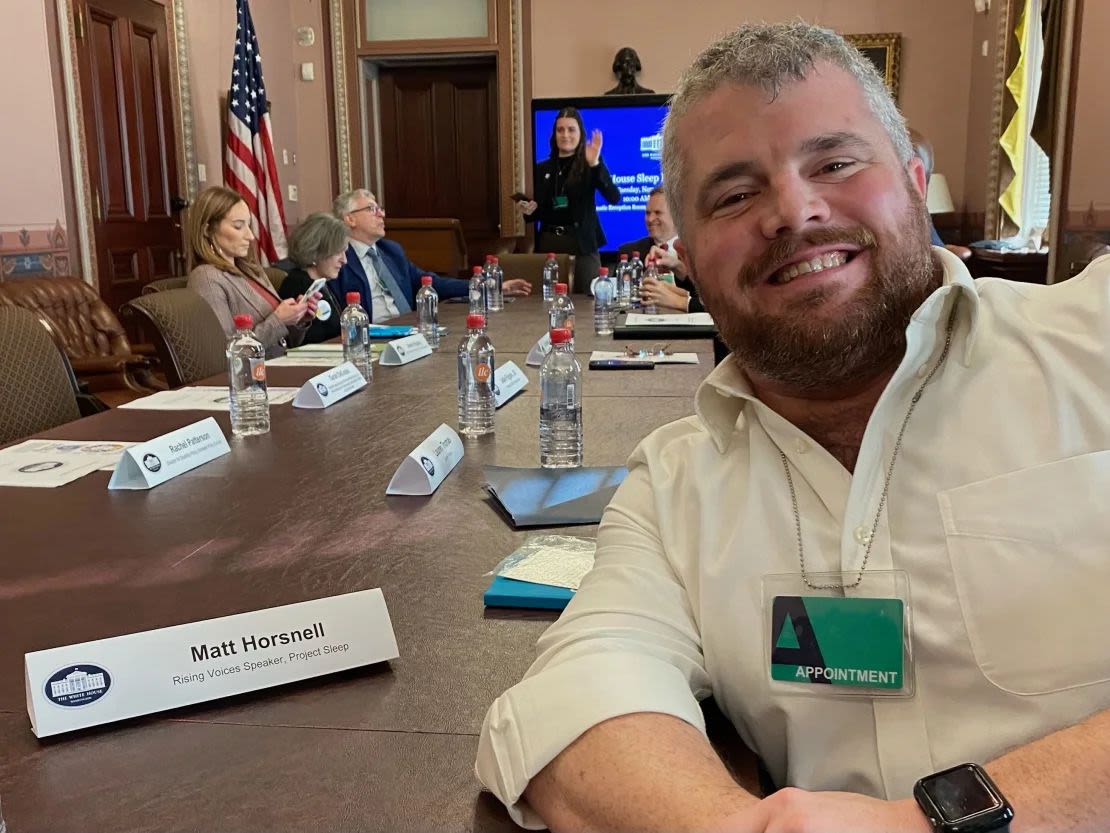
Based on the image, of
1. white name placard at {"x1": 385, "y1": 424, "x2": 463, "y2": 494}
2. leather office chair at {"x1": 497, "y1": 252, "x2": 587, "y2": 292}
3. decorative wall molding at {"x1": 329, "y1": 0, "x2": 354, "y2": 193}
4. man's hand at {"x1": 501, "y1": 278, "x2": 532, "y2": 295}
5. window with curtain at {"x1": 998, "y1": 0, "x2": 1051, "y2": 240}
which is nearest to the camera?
white name placard at {"x1": 385, "y1": 424, "x2": 463, "y2": 494}

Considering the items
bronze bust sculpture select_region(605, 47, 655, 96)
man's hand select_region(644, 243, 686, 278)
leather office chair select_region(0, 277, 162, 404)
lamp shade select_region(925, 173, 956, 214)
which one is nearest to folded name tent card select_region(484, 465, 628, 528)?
leather office chair select_region(0, 277, 162, 404)

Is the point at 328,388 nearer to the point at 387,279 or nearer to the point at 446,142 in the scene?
the point at 387,279

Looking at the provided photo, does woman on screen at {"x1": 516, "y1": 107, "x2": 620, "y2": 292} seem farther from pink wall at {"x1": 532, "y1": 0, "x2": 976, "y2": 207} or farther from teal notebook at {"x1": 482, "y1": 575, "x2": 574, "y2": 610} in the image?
teal notebook at {"x1": 482, "y1": 575, "x2": 574, "y2": 610}

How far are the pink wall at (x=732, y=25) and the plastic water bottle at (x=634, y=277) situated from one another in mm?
2220

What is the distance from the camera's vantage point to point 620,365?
107 inches

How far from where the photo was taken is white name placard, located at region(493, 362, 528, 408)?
223cm

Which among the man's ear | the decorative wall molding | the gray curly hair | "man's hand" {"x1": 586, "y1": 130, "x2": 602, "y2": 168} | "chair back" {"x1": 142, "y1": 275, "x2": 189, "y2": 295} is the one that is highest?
the decorative wall molding

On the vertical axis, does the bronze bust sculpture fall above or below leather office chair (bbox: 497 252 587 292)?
above

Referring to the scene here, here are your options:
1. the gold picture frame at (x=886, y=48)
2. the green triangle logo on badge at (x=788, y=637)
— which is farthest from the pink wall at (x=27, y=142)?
the gold picture frame at (x=886, y=48)

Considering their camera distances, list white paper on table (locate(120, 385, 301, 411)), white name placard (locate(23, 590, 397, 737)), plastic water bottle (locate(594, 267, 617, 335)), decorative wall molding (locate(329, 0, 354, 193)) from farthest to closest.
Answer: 1. decorative wall molding (locate(329, 0, 354, 193))
2. plastic water bottle (locate(594, 267, 617, 335))
3. white paper on table (locate(120, 385, 301, 411))
4. white name placard (locate(23, 590, 397, 737))

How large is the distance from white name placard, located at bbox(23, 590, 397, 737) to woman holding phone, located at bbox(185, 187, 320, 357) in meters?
2.71

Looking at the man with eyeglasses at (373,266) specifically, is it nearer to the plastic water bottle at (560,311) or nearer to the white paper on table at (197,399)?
the plastic water bottle at (560,311)

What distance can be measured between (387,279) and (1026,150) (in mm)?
4250

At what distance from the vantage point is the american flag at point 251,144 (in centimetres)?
621
